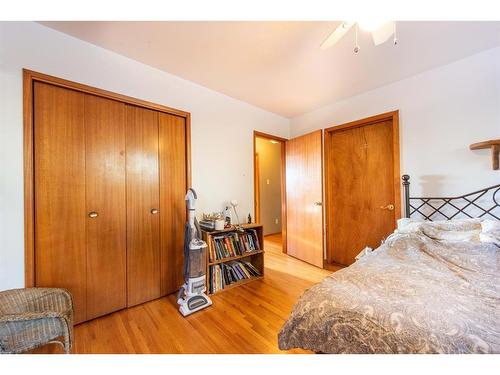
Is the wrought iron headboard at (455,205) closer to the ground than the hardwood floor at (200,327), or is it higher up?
higher up

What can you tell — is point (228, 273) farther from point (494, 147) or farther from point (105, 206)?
point (494, 147)

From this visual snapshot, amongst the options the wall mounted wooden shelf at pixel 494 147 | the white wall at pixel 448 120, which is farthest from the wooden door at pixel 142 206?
Answer: the wall mounted wooden shelf at pixel 494 147

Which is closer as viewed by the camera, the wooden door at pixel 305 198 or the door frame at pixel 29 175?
the door frame at pixel 29 175

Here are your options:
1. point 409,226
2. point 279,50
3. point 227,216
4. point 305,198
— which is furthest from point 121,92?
point 409,226

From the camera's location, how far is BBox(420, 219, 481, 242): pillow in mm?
1468

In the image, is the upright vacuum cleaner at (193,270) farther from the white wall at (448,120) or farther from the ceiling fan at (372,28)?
the white wall at (448,120)

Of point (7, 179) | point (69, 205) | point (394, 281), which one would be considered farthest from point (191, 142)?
point (394, 281)

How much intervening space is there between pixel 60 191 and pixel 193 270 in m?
1.21

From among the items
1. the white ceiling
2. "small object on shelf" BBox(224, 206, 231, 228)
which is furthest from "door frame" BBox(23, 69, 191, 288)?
"small object on shelf" BBox(224, 206, 231, 228)

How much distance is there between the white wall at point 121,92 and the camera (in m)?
1.32

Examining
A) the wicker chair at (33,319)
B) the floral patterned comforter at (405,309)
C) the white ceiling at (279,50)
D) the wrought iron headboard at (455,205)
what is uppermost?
the white ceiling at (279,50)

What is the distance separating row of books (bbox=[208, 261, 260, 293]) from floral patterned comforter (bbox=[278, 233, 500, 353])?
4.33 feet

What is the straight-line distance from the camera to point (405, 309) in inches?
30.1

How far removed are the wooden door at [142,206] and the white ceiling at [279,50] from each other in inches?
22.1
